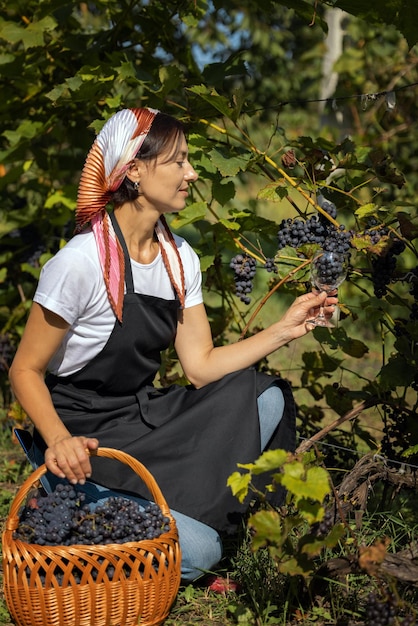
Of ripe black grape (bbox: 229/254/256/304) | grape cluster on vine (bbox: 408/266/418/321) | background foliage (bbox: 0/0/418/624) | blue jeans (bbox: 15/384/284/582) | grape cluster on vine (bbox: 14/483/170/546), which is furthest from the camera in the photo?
ripe black grape (bbox: 229/254/256/304)

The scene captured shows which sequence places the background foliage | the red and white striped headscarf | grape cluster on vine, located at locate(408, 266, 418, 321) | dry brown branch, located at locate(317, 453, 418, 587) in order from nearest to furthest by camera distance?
dry brown branch, located at locate(317, 453, 418, 587), the red and white striped headscarf, grape cluster on vine, located at locate(408, 266, 418, 321), the background foliage

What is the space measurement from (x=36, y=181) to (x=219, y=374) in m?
1.99

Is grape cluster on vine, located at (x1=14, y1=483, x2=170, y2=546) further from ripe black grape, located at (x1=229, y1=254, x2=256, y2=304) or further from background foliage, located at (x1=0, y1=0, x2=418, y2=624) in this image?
ripe black grape, located at (x1=229, y1=254, x2=256, y2=304)

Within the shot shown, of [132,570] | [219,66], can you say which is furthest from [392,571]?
[219,66]

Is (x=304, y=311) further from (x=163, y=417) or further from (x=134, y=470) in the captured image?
(x=134, y=470)

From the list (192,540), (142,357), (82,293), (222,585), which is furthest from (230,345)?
(222,585)

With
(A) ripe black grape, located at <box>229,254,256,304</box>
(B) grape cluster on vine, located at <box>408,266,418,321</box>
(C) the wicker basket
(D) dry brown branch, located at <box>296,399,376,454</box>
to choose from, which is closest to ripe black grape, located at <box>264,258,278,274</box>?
(A) ripe black grape, located at <box>229,254,256,304</box>

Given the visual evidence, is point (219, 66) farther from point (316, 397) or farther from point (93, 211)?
point (316, 397)

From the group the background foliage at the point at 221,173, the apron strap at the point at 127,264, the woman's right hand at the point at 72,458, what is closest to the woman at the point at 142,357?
the apron strap at the point at 127,264

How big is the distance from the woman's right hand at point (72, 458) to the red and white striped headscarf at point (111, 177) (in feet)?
1.70

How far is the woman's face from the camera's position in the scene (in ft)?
9.55

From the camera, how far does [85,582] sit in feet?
7.73

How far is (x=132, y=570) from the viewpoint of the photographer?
239 centimetres

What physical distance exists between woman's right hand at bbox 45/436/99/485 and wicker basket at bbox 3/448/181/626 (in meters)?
0.05
